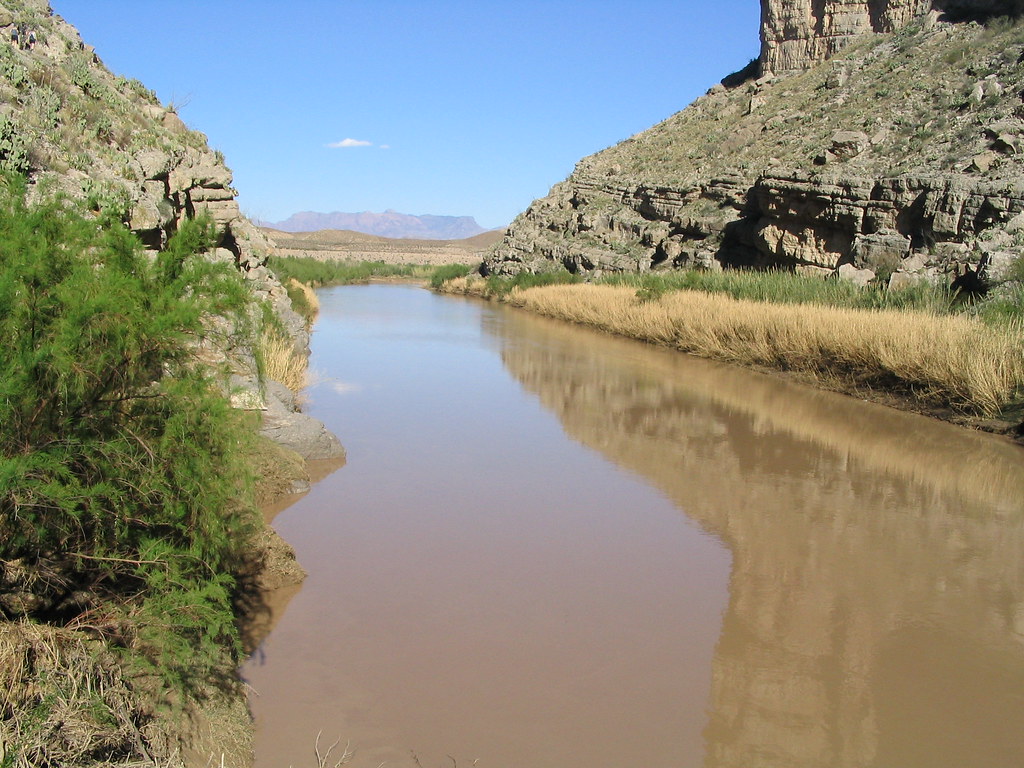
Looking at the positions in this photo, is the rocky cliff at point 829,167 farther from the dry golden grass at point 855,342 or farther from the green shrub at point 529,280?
the dry golden grass at point 855,342

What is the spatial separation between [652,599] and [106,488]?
12.5 ft

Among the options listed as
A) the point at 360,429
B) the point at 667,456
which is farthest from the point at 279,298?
the point at 667,456

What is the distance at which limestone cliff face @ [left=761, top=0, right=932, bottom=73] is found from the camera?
43.3 m

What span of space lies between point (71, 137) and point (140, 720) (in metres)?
7.43

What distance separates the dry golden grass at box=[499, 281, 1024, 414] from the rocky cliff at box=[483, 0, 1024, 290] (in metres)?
4.52

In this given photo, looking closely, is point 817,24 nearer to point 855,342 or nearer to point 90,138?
point 855,342

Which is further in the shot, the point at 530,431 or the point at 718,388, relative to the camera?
the point at 718,388

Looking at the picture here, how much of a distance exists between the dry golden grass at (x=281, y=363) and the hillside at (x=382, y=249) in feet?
201

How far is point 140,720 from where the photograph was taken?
363 cm

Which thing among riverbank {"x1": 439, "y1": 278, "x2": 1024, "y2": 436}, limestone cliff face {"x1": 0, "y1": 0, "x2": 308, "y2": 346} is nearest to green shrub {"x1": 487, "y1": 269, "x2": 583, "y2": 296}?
riverbank {"x1": 439, "y1": 278, "x2": 1024, "y2": 436}

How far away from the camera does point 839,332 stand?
15602mm

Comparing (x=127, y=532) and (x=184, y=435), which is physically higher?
(x=184, y=435)

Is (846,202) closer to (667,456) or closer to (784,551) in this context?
(667,456)

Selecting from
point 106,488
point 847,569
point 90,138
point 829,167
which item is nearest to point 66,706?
point 106,488
